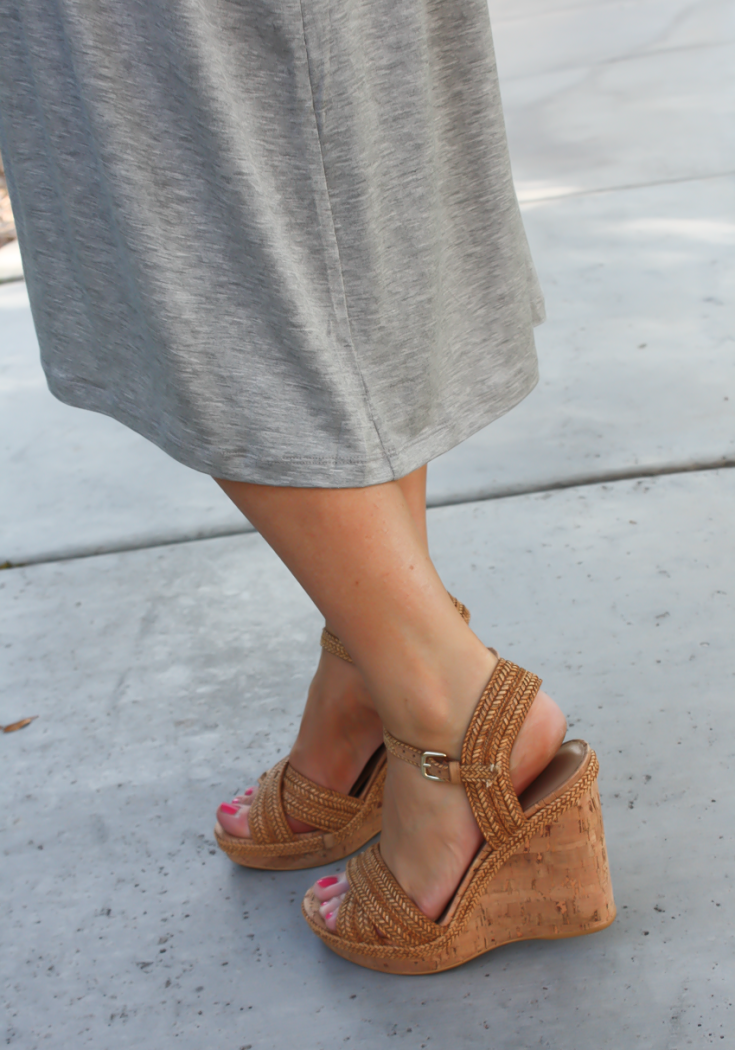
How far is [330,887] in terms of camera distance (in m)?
0.96

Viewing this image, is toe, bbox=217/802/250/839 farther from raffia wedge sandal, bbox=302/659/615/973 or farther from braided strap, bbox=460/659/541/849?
braided strap, bbox=460/659/541/849

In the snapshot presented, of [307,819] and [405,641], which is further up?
[405,641]

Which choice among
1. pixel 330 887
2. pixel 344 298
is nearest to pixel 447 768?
pixel 330 887

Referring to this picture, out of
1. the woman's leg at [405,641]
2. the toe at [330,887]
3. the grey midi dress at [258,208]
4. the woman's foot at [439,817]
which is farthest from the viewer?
the toe at [330,887]

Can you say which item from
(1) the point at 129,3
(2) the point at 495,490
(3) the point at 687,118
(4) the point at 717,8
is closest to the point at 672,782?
(2) the point at 495,490

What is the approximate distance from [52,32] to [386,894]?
2.55ft

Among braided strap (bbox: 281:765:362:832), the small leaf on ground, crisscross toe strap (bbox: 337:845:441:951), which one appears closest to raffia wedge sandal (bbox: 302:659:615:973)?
crisscross toe strap (bbox: 337:845:441:951)

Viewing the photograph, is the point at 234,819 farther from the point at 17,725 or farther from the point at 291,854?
the point at 17,725

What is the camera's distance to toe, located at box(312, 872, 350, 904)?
0.95 m

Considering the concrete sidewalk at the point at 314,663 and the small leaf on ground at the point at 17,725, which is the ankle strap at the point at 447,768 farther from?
the small leaf on ground at the point at 17,725

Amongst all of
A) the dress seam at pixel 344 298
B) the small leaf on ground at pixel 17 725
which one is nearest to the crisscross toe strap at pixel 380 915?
the dress seam at pixel 344 298

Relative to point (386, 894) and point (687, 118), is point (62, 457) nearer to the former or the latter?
point (386, 894)

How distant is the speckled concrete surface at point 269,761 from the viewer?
0.87m

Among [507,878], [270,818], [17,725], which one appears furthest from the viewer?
[17,725]
